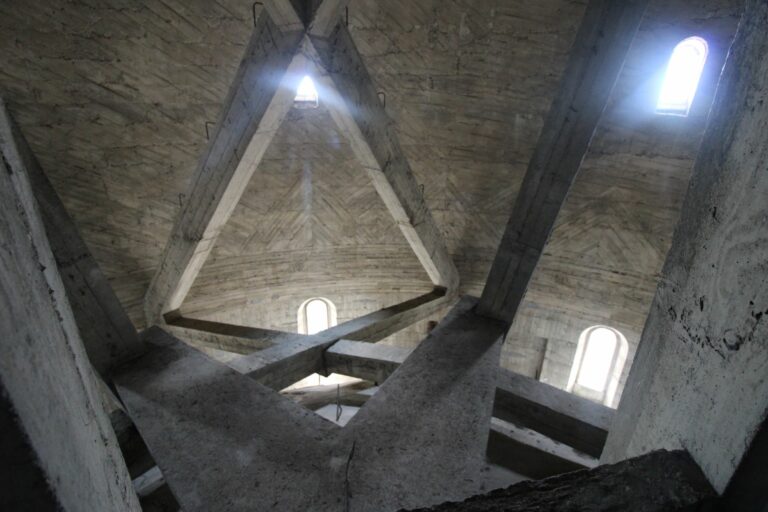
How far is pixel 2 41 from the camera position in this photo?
5.21 meters

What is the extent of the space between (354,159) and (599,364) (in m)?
7.97

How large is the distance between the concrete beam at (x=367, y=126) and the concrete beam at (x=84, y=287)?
2.51 m

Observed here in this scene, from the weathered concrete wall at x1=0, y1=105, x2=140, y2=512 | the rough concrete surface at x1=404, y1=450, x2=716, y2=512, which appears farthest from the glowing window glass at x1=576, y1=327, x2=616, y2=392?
the weathered concrete wall at x1=0, y1=105, x2=140, y2=512

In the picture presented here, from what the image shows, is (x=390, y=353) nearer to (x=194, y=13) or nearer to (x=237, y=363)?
(x=237, y=363)

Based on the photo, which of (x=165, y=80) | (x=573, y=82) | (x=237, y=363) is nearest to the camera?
(x=573, y=82)

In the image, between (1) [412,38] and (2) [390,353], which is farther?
(1) [412,38]

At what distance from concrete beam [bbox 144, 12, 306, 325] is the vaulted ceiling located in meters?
2.36

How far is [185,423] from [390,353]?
2.28m

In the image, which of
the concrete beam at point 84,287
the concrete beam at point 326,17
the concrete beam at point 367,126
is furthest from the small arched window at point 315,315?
the concrete beam at point 326,17

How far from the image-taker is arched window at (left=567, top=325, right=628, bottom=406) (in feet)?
32.0

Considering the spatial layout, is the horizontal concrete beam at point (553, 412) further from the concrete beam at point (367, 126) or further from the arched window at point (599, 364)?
the arched window at point (599, 364)

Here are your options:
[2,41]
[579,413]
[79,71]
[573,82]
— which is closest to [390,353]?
[579,413]

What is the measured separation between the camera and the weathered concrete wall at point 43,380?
2.47 feet

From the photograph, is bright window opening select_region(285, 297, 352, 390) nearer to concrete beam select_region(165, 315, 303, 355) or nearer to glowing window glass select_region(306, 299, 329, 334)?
glowing window glass select_region(306, 299, 329, 334)
